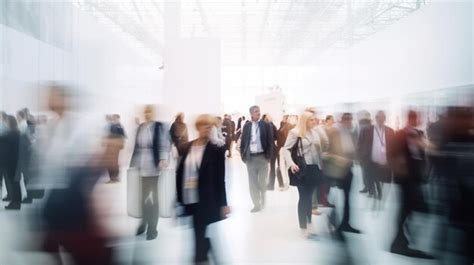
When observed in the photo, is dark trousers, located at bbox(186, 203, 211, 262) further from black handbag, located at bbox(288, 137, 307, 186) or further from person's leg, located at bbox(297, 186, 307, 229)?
person's leg, located at bbox(297, 186, 307, 229)

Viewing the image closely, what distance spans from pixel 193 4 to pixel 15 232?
1127 centimetres

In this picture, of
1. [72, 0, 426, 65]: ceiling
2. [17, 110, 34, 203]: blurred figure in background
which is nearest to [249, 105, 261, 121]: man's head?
[17, 110, 34, 203]: blurred figure in background

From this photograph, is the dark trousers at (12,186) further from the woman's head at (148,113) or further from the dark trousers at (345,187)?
the dark trousers at (345,187)

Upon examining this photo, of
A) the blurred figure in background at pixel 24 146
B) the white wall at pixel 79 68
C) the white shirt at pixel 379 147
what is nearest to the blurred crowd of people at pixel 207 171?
the white shirt at pixel 379 147

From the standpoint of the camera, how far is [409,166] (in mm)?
3551

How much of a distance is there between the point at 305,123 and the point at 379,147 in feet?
6.70

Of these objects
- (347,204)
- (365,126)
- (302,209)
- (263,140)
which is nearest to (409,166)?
(347,204)

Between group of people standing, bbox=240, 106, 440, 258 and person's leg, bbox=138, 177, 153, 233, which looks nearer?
group of people standing, bbox=240, 106, 440, 258

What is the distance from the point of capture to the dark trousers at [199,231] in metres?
2.88

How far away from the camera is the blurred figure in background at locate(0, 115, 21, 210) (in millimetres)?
5996

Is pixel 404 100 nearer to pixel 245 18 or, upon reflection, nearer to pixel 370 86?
pixel 370 86

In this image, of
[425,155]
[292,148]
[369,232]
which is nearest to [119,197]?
[292,148]

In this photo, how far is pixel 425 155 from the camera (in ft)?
11.9

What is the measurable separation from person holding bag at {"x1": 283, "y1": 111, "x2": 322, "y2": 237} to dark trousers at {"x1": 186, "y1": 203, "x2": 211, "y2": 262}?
1.74m
